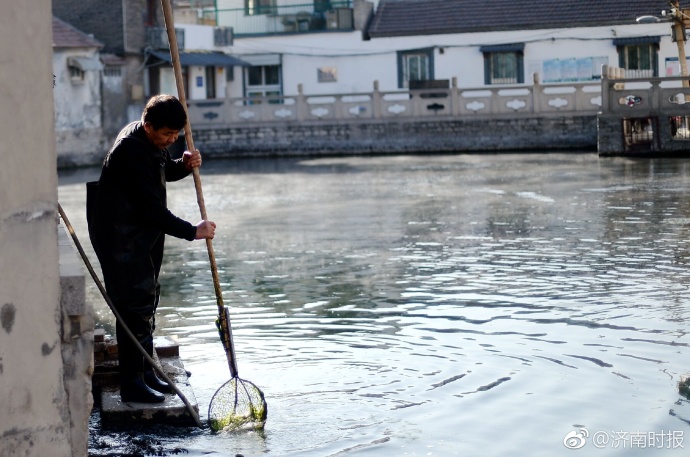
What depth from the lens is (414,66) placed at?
155 ft

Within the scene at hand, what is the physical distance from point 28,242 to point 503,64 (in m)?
42.5

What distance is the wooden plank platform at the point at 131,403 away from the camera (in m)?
6.11

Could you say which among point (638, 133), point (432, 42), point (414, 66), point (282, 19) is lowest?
point (638, 133)

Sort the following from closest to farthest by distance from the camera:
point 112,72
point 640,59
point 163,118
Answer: point 163,118 < point 112,72 < point 640,59

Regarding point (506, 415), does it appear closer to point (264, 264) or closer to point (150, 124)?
point (150, 124)

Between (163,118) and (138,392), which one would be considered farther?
(138,392)

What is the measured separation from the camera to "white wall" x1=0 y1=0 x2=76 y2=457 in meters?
4.39

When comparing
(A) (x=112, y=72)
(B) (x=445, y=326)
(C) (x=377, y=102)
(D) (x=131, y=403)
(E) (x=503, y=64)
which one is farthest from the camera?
(E) (x=503, y=64)

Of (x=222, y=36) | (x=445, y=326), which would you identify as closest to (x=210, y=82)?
(x=222, y=36)

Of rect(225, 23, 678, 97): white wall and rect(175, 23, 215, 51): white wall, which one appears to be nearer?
rect(225, 23, 678, 97): white wall

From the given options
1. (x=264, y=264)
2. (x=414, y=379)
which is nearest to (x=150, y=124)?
(x=414, y=379)
